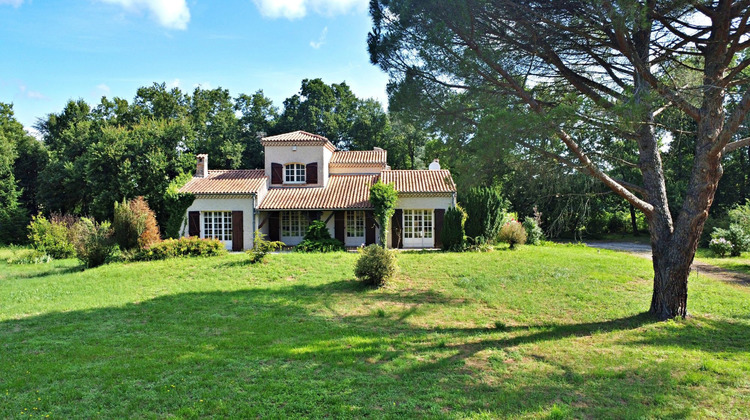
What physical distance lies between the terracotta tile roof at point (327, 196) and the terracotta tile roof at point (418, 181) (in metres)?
1.10

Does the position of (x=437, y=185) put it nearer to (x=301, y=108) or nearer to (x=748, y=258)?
(x=748, y=258)

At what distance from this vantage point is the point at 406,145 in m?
35.7

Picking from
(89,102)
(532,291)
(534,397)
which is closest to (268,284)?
(532,291)

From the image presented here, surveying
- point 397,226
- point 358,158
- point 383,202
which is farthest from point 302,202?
point 358,158

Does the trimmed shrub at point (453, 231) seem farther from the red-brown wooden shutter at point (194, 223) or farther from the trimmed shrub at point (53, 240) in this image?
the trimmed shrub at point (53, 240)

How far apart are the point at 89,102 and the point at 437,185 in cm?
3306

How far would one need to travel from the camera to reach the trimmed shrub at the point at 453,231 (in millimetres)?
18562

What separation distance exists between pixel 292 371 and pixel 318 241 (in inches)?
556

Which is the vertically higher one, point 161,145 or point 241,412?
point 161,145

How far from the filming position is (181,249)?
16.9 meters

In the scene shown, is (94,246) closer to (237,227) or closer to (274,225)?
(237,227)

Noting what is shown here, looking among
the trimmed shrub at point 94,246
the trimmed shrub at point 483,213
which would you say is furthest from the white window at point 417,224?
the trimmed shrub at point 94,246

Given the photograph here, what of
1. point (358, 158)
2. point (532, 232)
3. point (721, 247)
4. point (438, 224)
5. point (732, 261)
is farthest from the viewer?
point (358, 158)

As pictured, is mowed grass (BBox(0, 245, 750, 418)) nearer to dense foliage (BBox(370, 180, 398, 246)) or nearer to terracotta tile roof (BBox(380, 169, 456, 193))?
dense foliage (BBox(370, 180, 398, 246))
